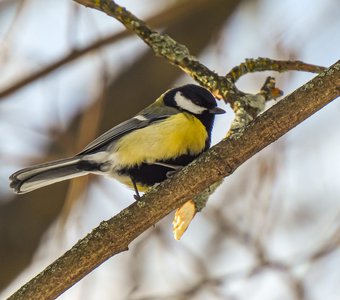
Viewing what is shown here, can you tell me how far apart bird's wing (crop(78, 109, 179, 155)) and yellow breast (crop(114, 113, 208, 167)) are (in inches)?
1.4

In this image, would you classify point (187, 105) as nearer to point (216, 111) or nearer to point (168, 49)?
point (216, 111)

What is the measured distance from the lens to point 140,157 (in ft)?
9.48

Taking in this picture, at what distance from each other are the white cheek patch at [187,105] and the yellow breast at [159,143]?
225mm

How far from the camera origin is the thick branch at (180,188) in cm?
199

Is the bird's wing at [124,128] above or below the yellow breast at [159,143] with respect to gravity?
above

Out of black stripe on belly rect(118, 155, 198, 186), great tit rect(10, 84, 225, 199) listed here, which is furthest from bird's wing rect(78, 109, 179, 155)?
black stripe on belly rect(118, 155, 198, 186)

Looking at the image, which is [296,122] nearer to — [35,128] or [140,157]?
[140,157]

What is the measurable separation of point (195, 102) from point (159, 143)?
0.43 m

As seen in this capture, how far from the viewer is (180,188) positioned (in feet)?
6.85

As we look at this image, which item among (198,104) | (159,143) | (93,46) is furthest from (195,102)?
(93,46)

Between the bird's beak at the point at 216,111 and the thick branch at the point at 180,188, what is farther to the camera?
the bird's beak at the point at 216,111

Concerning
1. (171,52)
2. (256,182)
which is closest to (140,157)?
(171,52)

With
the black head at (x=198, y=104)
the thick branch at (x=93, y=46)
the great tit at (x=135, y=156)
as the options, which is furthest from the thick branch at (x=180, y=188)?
the thick branch at (x=93, y=46)

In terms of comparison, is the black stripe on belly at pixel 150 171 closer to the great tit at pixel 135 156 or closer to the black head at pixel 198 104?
the great tit at pixel 135 156
